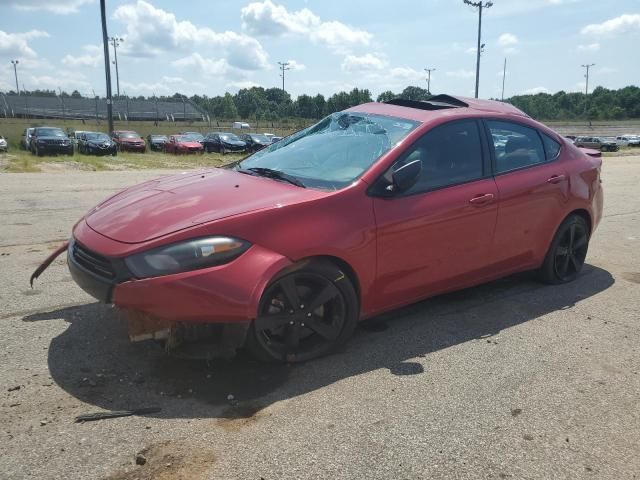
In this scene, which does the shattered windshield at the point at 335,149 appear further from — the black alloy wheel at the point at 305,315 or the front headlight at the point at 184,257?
the front headlight at the point at 184,257

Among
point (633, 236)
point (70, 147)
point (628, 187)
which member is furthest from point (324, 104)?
point (633, 236)

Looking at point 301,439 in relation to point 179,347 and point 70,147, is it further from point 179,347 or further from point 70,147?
point 70,147

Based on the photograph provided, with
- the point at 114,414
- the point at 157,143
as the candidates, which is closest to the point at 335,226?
the point at 114,414

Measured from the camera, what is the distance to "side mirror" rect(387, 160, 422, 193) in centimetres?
381

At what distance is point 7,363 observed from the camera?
3531 mm

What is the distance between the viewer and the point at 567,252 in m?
5.41

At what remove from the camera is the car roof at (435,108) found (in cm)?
450

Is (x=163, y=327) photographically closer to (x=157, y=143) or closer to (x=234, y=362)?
(x=234, y=362)

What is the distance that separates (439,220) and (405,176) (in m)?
0.49

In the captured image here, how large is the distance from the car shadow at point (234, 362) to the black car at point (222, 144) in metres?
31.4

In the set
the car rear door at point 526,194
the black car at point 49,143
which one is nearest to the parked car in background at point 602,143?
the black car at point 49,143

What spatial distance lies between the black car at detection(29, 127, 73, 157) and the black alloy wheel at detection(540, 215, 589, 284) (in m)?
26.7

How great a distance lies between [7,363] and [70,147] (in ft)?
88.1

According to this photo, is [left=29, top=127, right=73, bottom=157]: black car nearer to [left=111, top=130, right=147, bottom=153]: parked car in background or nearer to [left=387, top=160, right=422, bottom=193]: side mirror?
[left=111, top=130, right=147, bottom=153]: parked car in background
